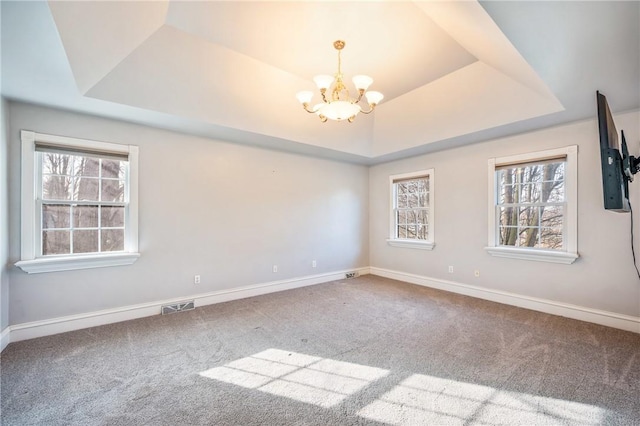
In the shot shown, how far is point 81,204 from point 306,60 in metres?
3.05

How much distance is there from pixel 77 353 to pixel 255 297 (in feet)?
6.95

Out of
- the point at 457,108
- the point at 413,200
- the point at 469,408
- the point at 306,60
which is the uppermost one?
the point at 306,60

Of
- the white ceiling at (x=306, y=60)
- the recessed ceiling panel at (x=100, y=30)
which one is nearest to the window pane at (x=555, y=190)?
the white ceiling at (x=306, y=60)

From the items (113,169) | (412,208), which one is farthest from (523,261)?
(113,169)

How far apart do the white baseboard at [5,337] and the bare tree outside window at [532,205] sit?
19.2 ft

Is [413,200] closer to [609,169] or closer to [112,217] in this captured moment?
[609,169]

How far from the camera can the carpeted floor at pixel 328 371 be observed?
1764mm

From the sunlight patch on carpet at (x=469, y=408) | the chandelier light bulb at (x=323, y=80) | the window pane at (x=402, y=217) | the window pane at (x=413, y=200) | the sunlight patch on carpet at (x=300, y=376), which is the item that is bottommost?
the sunlight patch on carpet at (x=469, y=408)

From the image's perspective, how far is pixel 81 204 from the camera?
316 cm

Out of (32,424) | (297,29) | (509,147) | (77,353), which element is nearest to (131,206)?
(77,353)

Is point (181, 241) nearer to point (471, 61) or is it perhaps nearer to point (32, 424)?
point (32, 424)

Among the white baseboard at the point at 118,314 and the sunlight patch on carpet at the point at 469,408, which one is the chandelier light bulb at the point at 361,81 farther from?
the white baseboard at the point at 118,314

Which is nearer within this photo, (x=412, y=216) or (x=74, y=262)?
(x=74, y=262)

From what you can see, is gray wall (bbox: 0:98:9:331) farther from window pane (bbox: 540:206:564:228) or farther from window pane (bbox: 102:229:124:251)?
window pane (bbox: 540:206:564:228)
